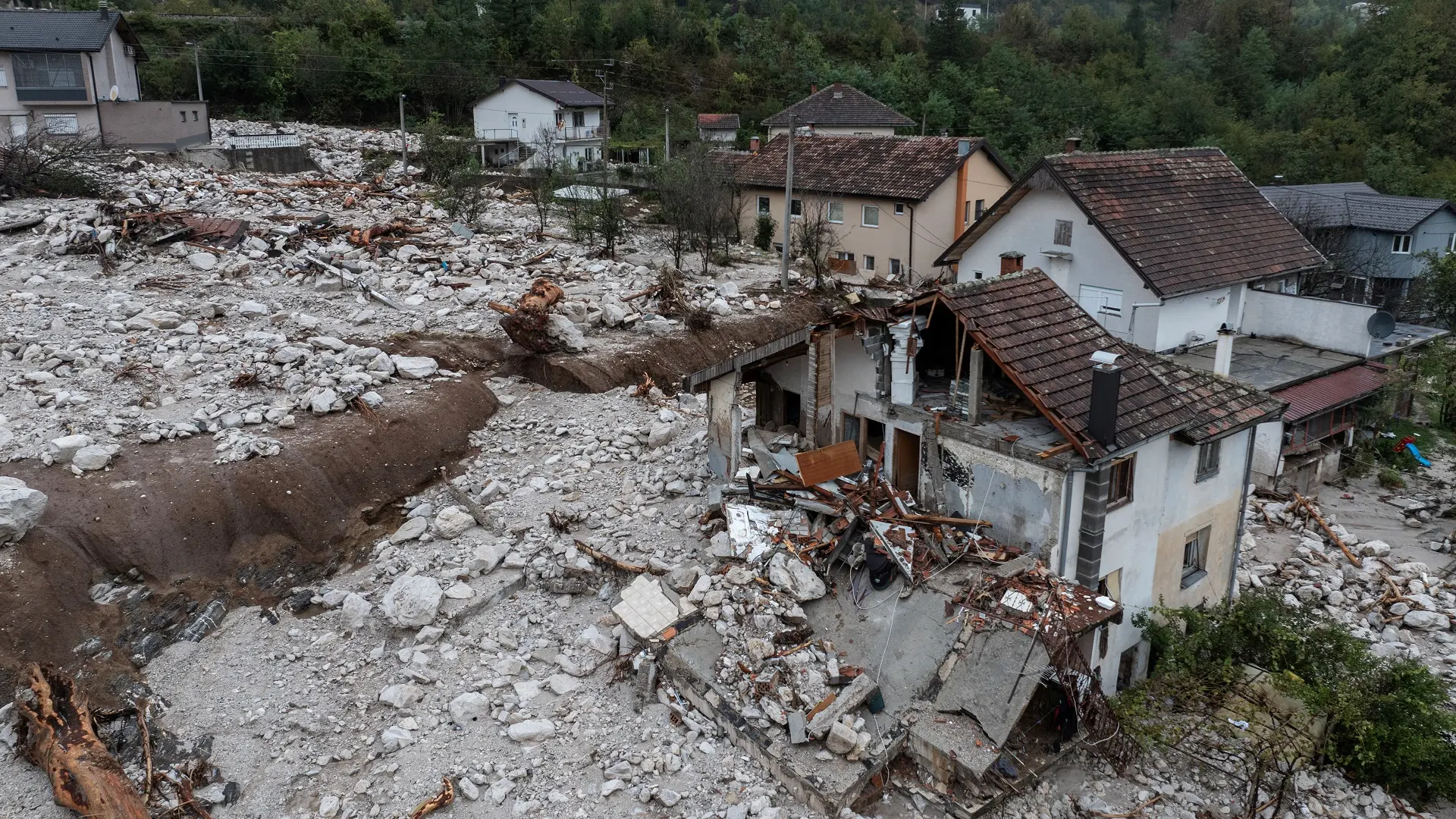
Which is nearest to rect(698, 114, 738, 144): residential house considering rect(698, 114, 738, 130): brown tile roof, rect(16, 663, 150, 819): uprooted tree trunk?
rect(698, 114, 738, 130): brown tile roof

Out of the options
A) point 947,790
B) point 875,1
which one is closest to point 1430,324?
point 947,790

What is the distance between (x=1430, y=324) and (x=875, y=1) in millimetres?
57429

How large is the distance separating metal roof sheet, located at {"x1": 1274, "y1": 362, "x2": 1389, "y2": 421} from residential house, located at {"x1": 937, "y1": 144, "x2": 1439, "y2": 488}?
4cm

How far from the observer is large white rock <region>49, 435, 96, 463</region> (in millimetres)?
14117

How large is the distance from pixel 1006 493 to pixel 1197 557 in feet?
13.7

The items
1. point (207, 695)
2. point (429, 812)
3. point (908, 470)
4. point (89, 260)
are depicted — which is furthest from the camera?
point (89, 260)

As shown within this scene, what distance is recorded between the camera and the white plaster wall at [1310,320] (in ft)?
72.8

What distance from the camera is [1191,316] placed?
22.1 metres

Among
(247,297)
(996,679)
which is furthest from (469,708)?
(247,297)

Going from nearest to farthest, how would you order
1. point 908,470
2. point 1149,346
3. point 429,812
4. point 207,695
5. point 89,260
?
point 429,812 → point 207,695 → point 908,470 → point 1149,346 → point 89,260

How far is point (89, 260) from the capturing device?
2292cm

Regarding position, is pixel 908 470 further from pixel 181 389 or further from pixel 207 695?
pixel 181 389

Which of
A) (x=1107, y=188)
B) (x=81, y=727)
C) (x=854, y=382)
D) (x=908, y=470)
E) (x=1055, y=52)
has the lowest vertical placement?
(x=81, y=727)

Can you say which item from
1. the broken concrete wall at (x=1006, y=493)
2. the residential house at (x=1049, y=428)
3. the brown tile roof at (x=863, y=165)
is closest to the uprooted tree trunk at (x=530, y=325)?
the residential house at (x=1049, y=428)
